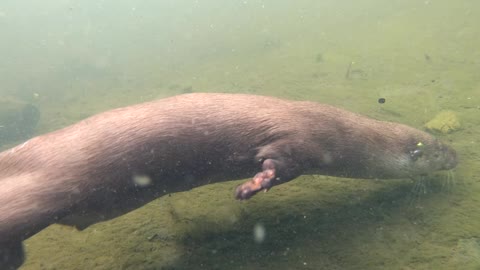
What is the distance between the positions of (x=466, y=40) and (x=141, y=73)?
12.2m

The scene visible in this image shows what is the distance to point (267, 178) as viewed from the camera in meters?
3.49

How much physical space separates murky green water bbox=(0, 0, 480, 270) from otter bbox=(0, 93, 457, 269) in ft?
1.95

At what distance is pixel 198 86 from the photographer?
1102 cm

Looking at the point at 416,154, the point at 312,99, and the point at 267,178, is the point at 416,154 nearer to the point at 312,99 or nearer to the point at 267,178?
the point at 267,178

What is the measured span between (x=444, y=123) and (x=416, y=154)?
1.58 m

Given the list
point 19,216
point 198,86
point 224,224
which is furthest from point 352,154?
point 198,86

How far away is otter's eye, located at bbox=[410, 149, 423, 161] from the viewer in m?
4.87

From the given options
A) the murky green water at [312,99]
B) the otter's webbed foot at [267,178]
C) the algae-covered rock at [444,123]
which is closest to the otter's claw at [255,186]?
the otter's webbed foot at [267,178]

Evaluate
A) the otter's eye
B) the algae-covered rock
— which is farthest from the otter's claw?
the algae-covered rock

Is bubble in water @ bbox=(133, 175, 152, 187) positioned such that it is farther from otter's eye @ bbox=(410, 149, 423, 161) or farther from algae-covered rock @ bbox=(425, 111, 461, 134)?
algae-covered rock @ bbox=(425, 111, 461, 134)

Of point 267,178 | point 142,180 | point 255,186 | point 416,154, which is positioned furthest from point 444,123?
point 142,180

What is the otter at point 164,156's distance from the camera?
3.16 meters

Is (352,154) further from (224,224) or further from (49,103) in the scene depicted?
(49,103)

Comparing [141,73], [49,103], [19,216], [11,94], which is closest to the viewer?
[19,216]
